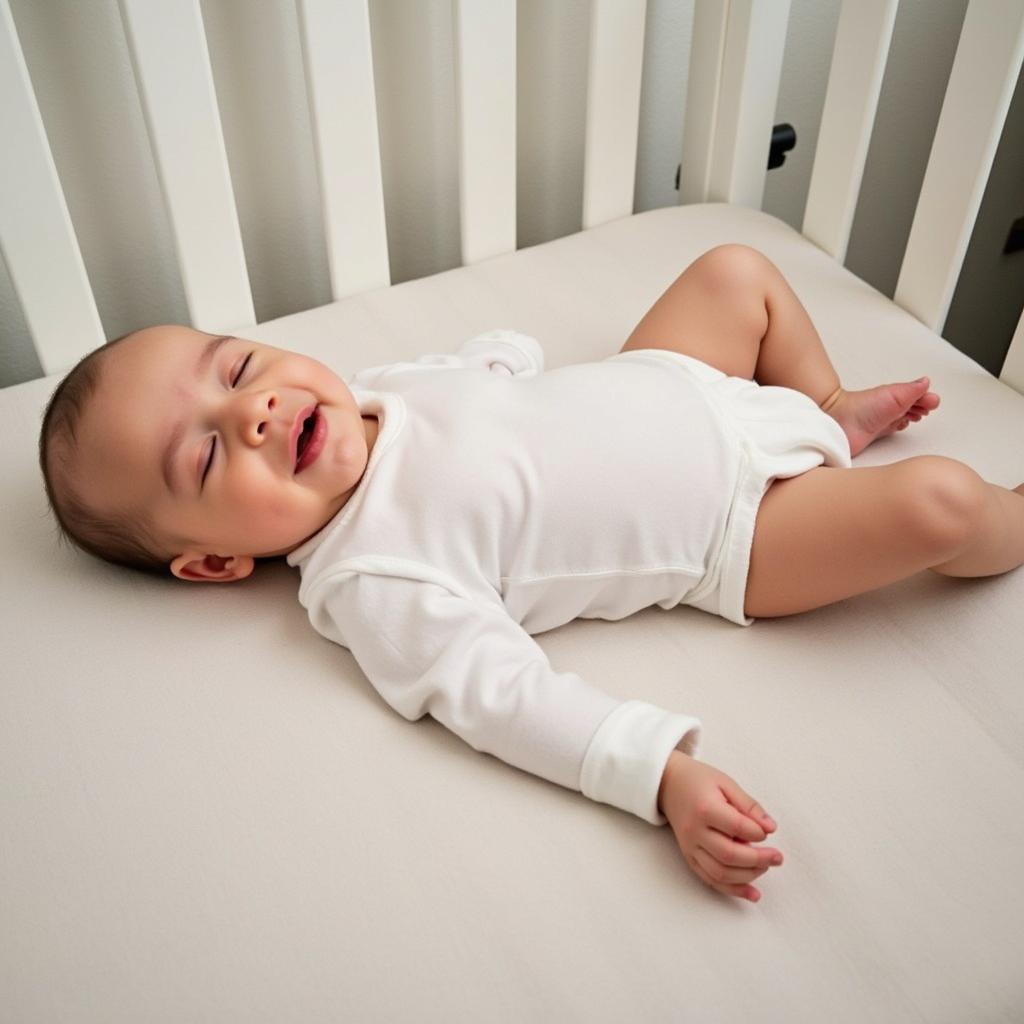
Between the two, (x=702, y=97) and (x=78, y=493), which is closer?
(x=78, y=493)

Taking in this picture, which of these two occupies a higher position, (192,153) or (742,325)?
(192,153)

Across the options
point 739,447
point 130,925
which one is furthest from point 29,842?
point 739,447

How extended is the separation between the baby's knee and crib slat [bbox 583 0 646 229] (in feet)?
1.86

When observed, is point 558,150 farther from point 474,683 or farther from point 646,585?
point 474,683

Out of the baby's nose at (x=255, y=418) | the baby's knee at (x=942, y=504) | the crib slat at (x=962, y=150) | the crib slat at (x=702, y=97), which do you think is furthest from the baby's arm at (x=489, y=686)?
the crib slat at (x=702, y=97)

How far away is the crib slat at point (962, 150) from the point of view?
919mm

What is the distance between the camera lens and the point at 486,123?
1069mm

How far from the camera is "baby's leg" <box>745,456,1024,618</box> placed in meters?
0.75

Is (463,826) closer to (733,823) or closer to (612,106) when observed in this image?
(733,823)

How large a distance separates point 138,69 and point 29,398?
0.30 m

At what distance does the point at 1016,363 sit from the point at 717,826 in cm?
57

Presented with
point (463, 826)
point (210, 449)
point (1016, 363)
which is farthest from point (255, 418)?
point (1016, 363)

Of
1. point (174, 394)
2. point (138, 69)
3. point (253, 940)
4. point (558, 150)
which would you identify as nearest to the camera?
point (253, 940)

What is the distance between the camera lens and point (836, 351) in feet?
3.36
